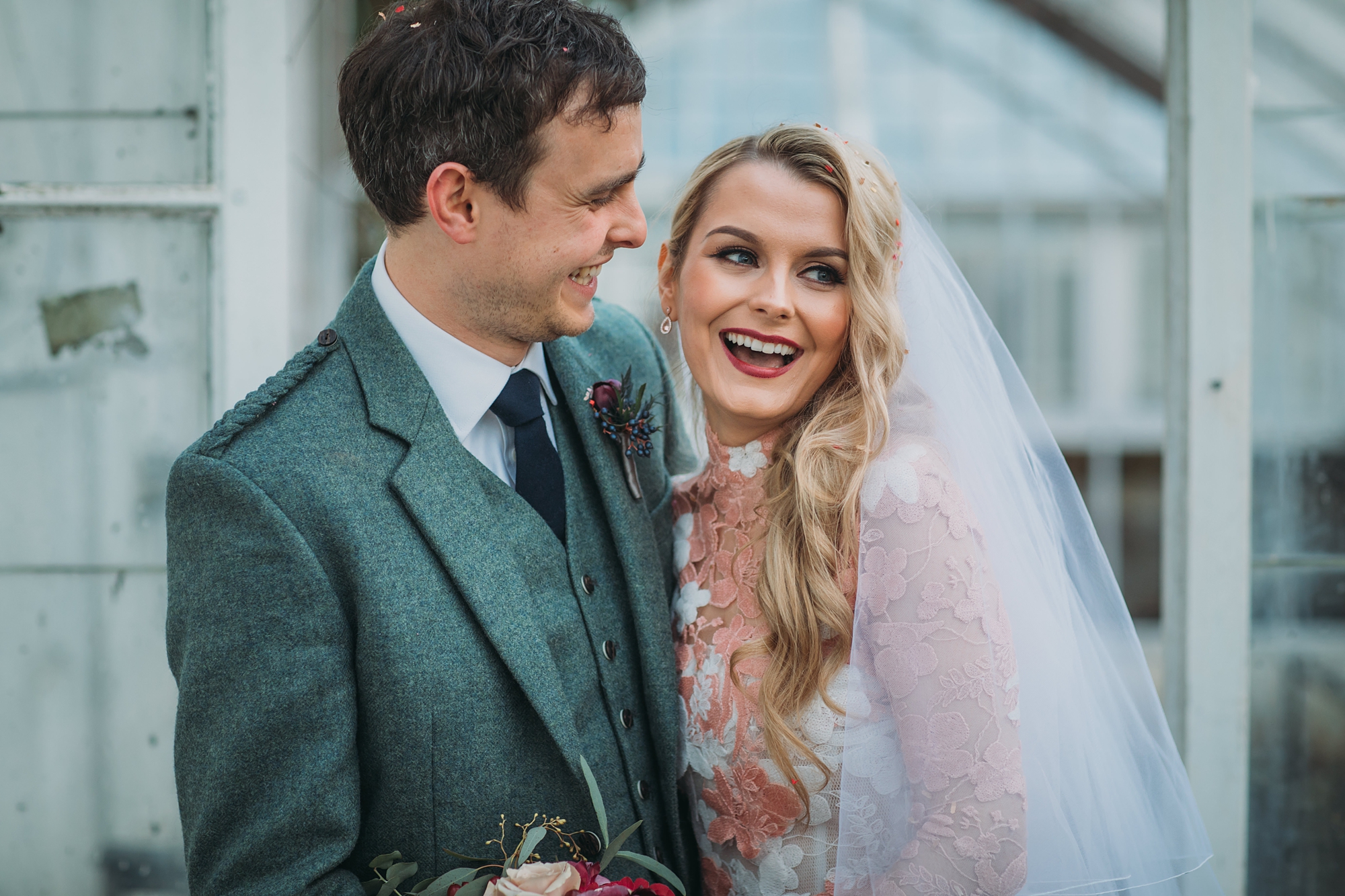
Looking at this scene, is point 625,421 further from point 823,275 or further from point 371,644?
point 371,644

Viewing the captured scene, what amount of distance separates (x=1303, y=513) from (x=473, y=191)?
2.08 m

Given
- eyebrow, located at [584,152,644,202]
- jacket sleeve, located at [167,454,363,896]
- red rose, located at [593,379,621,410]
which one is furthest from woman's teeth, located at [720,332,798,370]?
jacket sleeve, located at [167,454,363,896]

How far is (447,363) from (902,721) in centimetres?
100

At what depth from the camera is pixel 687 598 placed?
202cm

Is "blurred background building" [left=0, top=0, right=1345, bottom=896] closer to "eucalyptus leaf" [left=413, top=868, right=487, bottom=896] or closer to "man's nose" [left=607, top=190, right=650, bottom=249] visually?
"man's nose" [left=607, top=190, right=650, bottom=249]

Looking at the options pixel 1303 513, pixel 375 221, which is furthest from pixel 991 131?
pixel 1303 513

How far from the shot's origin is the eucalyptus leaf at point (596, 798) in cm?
161

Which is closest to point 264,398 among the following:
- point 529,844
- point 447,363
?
point 447,363

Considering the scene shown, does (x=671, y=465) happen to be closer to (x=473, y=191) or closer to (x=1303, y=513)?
(x=473, y=191)

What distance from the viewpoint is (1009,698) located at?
5.40ft

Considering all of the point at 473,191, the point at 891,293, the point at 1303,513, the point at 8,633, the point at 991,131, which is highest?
the point at 991,131

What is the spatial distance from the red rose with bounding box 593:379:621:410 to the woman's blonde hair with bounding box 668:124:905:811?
0.34 metres

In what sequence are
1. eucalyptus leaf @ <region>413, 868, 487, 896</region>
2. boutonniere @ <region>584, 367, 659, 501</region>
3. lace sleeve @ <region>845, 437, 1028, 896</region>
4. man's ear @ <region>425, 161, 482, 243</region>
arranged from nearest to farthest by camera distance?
eucalyptus leaf @ <region>413, 868, 487, 896</region>
lace sleeve @ <region>845, 437, 1028, 896</region>
man's ear @ <region>425, 161, 482, 243</region>
boutonniere @ <region>584, 367, 659, 501</region>

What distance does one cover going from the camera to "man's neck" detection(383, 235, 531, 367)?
1793 mm
